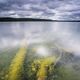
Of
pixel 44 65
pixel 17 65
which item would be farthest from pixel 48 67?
pixel 17 65

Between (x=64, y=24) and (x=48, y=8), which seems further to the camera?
(x=48, y=8)

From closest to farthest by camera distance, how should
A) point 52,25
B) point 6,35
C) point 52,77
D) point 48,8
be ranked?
point 52,77, point 6,35, point 52,25, point 48,8

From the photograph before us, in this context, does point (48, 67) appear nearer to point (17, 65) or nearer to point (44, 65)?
point (44, 65)

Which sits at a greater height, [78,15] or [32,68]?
[78,15]

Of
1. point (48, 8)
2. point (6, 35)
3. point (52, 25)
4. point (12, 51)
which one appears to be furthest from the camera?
point (48, 8)

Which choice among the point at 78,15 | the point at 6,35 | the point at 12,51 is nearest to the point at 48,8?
the point at 78,15

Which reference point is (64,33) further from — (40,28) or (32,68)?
(32,68)
